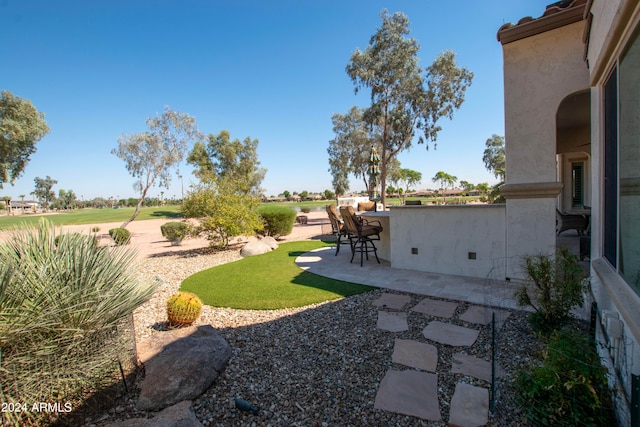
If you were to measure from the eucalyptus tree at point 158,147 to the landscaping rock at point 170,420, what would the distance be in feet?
57.1

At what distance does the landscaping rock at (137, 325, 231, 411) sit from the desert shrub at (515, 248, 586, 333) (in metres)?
3.17

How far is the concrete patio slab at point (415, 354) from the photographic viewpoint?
255 cm

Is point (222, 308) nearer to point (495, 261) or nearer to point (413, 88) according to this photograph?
point (495, 261)

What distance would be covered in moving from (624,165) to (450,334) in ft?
7.01

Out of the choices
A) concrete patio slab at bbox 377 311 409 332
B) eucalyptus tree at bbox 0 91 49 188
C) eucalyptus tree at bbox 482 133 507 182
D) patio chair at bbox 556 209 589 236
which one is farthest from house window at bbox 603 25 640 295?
eucalyptus tree at bbox 482 133 507 182

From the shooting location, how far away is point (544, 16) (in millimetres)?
4020

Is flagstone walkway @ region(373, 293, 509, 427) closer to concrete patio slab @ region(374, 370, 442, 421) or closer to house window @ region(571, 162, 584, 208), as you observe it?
concrete patio slab @ region(374, 370, 442, 421)

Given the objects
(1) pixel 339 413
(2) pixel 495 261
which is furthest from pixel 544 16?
(1) pixel 339 413

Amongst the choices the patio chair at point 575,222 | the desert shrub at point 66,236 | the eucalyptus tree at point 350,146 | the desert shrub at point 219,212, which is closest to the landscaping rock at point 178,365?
the desert shrub at point 66,236

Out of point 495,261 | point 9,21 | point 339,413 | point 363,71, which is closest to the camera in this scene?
point 339,413

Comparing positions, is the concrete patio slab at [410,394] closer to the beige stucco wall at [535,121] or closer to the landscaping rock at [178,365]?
the landscaping rock at [178,365]

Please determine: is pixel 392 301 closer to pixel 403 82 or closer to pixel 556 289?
pixel 556 289

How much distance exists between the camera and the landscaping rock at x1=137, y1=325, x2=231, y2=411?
218cm

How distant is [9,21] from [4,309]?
10253 millimetres
